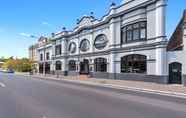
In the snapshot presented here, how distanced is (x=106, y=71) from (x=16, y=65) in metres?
67.6

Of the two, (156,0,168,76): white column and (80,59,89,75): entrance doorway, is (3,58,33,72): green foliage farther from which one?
(156,0,168,76): white column

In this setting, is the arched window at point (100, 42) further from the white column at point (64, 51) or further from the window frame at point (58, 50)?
the window frame at point (58, 50)

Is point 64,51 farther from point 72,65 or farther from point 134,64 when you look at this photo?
point 134,64

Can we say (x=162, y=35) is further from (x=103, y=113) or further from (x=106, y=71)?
(x=103, y=113)

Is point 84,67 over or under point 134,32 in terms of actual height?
under

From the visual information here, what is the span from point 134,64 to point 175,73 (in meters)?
6.85

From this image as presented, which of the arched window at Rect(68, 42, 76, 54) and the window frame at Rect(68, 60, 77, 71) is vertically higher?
the arched window at Rect(68, 42, 76, 54)

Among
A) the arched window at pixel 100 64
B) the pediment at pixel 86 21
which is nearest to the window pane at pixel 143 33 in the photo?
the arched window at pixel 100 64

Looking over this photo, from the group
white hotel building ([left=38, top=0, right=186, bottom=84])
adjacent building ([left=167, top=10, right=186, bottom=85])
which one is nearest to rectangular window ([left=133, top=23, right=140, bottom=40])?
white hotel building ([left=38, top=0, right=186, bottom=84])

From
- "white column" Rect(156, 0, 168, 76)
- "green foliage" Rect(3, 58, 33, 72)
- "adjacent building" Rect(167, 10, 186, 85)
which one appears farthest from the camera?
"green foliage" Rect(3, 58, 33, 72)

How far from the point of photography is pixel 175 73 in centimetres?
2872

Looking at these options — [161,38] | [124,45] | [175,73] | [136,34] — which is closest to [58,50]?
[124,45]

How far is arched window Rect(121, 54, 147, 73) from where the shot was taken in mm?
32938

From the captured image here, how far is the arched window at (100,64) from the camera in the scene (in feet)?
136
